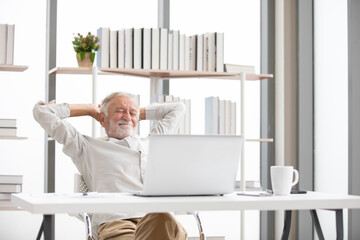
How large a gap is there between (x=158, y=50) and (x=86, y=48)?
492mm

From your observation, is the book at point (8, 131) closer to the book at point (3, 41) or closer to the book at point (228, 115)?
the book at point (3, 41)

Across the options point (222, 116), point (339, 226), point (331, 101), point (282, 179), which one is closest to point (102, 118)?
point (222, 116)

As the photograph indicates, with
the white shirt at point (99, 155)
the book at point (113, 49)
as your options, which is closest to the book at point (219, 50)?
the book at point (113, 49)

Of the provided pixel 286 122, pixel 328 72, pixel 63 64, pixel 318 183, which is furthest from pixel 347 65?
A: pixel 63 64

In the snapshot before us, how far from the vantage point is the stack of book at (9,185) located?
3.72 metres

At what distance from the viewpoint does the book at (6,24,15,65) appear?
3.76 metres

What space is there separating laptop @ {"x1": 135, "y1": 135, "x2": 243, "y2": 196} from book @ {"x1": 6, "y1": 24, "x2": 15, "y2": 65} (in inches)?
86.4

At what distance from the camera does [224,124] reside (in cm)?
421

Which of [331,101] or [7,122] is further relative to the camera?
[331,101]

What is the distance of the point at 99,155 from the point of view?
A: 2.92 m

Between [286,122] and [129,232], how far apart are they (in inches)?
91.9

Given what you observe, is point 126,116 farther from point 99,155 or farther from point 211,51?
point 211,51

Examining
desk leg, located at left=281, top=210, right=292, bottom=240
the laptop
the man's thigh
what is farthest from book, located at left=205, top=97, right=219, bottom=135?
the laptop

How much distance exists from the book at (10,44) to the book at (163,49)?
3.19 ft
